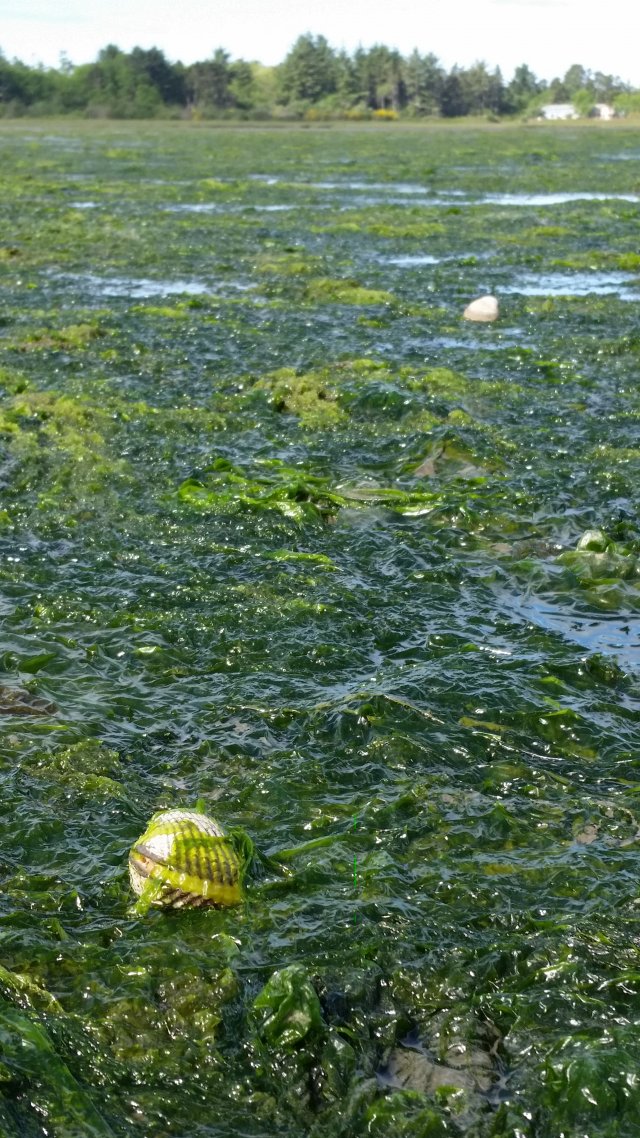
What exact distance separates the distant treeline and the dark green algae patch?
71525 mm

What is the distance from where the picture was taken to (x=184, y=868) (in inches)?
132

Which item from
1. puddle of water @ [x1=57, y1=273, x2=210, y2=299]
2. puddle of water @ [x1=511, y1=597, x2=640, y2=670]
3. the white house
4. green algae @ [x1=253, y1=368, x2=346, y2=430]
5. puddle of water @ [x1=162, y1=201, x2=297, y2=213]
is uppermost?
the white house

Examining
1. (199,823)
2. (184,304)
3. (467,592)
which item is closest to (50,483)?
(467,592)

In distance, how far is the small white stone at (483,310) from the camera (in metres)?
11.7

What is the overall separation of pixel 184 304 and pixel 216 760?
→ 9.12m

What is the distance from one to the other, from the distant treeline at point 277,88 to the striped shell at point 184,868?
77478 millimetres

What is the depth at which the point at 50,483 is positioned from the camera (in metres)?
7.06

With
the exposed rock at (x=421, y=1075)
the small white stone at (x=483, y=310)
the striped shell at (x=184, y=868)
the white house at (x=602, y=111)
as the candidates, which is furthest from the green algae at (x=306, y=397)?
the white house at (x=602, y=111)

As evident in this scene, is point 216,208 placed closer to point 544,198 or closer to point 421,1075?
point 544,198

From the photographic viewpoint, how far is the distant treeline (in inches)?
3157

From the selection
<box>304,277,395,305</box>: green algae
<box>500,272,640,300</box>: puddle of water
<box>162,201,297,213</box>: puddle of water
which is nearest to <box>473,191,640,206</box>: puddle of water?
<box>162,201,297,213</box>: puddle of water

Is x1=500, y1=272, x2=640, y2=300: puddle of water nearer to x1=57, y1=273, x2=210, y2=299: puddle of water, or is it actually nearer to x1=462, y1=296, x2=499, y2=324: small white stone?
x1=462, y1=296, x2=499, y2=324: small white stone

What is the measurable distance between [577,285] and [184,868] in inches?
470

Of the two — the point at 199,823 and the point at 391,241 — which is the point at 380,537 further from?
the point at 391,241
